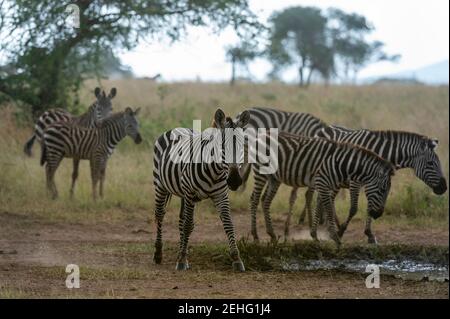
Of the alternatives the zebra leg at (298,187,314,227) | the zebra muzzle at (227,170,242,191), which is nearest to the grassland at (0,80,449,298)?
the zebra leg at (298,187,314,227)

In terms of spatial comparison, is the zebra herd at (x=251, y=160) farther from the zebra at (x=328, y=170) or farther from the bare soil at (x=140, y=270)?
the bare soil at (x=140, y=270)

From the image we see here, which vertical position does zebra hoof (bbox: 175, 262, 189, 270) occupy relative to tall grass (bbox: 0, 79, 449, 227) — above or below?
below

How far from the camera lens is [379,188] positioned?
8930mm

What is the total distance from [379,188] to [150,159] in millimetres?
5812

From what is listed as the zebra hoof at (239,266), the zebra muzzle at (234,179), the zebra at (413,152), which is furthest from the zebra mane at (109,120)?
the zebra muzzle at (234,179)

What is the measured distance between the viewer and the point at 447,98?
80.2 ft

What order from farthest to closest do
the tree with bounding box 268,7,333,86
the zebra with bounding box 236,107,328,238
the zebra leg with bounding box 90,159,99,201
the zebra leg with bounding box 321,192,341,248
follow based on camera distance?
the tree with bounding box 268,7,333,86
the zebra with bounding box 236,107,328,238
the zebra leg with bounding box 90,159,99,201
the zebra leg with bounding box 321,192,341,248

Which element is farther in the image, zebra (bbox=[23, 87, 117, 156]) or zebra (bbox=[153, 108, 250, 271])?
zebra (bbox=[23, 87, 117, 156])

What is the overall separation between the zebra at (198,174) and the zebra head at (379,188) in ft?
7.56

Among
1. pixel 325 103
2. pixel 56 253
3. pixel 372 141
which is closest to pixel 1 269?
pixel 56 253

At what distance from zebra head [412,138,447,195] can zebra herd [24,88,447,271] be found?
0.5 inches

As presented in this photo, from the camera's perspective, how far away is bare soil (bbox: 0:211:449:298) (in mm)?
6305

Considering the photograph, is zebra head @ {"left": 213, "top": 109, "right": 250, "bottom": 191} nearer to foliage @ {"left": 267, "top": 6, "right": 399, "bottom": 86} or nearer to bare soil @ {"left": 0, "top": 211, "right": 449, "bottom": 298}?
bare soil @ {"left": 0, "top": 211, "right": 449, "bottom": 298}

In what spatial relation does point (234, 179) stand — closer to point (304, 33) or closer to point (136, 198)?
point (136, 198)
